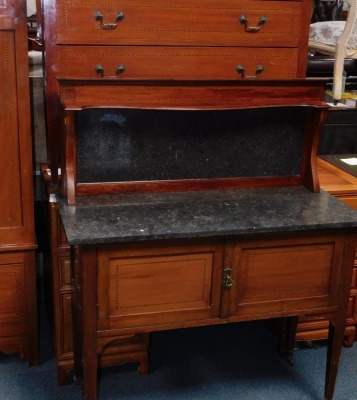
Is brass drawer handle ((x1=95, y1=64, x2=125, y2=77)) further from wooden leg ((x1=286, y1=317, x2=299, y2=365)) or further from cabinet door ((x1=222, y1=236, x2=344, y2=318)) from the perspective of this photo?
wooden leg ((x1=286, y1=317, x2=299, y2=365))

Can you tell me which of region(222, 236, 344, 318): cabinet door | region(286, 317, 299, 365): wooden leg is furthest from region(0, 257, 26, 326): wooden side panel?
region(286, 317, 299, 365): wooden leg

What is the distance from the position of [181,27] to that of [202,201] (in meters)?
0.71

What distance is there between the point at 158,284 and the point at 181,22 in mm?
1050

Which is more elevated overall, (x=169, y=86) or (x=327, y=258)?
(x=169, y=86)

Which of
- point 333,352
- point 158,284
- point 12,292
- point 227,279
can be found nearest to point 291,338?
point 333,352

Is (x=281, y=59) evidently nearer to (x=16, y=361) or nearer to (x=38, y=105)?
(x=38, y=105)

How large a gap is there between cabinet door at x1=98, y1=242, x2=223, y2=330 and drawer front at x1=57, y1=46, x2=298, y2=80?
749mm

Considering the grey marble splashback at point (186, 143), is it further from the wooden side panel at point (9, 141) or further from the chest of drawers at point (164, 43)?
the wooden side panel at point (9, 141)

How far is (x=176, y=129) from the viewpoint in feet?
7.85

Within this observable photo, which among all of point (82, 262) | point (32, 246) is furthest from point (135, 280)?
point (32, 246)

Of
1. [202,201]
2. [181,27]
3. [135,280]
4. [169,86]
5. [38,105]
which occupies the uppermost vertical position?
[181,27]

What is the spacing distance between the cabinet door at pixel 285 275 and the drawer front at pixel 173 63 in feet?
2.56

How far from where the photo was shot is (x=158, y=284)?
2.07 metres

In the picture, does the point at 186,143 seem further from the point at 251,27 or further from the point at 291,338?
the point at 291,338
